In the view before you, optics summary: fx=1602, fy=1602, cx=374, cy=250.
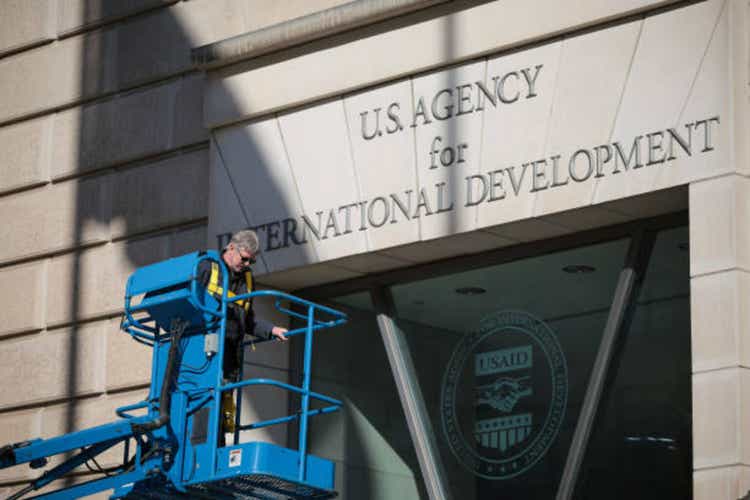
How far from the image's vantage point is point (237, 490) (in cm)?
1000

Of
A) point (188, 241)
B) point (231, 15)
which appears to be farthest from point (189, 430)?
point (231, 15)

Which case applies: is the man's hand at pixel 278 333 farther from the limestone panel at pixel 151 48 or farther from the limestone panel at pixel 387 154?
the limestone panel at pixel 151 48

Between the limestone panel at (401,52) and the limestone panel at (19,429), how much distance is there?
3.40m

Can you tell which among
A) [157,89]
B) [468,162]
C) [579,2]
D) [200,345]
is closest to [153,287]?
[200,345]

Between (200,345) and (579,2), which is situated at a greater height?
(579,2)

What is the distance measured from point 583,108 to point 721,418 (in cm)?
267

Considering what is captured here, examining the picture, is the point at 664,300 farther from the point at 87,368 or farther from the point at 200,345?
the point at 87,368

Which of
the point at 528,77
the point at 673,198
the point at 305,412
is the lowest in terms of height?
the point at 305,412

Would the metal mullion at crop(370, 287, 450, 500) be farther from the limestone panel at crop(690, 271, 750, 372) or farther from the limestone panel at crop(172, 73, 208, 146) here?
the limestone panel at crop(690, 271, 750, 372)

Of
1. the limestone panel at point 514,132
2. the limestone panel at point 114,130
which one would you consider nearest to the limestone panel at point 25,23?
the limestone panel at point 114,130

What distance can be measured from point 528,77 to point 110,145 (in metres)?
4.84

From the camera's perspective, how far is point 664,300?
38.4ft

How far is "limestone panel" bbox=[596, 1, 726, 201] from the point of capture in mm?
11195

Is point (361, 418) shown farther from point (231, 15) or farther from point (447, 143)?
point (231, 15)
